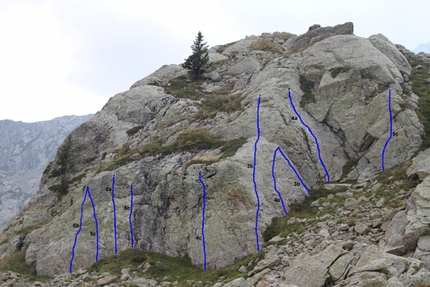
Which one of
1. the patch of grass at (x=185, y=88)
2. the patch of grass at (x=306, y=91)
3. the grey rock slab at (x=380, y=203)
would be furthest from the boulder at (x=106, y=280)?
the patch of grass at (x=185, y=88)

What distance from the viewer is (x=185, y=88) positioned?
179ft

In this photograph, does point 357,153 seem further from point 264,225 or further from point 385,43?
point 385,43

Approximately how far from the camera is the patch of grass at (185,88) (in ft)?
167

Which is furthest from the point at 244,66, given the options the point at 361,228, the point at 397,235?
the point at 397,235

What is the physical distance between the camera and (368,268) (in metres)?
12.2

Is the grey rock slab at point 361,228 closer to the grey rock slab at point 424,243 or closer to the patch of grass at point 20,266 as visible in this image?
the grey rock slab at point 424,243

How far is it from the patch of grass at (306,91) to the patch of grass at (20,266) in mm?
26900

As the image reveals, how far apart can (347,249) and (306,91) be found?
915 inches

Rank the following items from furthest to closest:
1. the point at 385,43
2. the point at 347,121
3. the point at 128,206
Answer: the point at 385,43 < the point at 347,121 < the point at 128,206

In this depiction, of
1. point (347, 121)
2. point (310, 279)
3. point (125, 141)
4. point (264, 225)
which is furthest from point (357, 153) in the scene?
point (125, 141)

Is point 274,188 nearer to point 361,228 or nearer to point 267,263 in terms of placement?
point 267,263

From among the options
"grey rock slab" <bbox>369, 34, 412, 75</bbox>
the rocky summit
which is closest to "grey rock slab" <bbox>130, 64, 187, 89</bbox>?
the rocky summit

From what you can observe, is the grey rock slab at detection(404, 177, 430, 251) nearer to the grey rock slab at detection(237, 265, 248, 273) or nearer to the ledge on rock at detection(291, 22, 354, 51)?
the grey rock slab at detection(237, 265, 248, 273)

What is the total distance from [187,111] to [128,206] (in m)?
17.7
